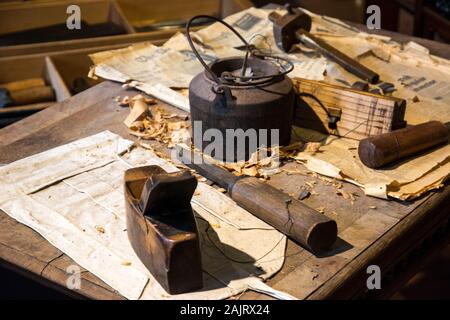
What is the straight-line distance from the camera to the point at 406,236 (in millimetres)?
1295

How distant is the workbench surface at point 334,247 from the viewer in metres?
1.13

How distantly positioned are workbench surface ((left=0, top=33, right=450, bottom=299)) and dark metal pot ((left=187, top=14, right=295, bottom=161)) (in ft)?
0.34

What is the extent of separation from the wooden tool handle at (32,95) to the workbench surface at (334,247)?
46cm

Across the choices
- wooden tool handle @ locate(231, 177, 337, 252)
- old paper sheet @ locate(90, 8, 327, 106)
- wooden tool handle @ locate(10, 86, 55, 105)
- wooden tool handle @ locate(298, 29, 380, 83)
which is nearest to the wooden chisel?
wooden tool handle @ locate(231, 177, 337, 252)

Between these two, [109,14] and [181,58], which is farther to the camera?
[109,14]

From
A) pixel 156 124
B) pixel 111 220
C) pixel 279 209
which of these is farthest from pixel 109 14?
pixel 279 209

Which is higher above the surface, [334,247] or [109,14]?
[109,14]

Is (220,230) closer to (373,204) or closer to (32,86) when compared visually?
(373,204)

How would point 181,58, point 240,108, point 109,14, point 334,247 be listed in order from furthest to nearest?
point 109,14 < point 181,58 < point 240,108 < point 334,247

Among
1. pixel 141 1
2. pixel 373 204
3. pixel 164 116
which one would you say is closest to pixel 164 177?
pixel 373 204

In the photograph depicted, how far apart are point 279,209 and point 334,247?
13 centimetres

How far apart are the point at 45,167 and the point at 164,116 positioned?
1.21ft

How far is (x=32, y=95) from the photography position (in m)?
2.11

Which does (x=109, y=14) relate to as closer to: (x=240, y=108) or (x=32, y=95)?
(x=32, y=95)
